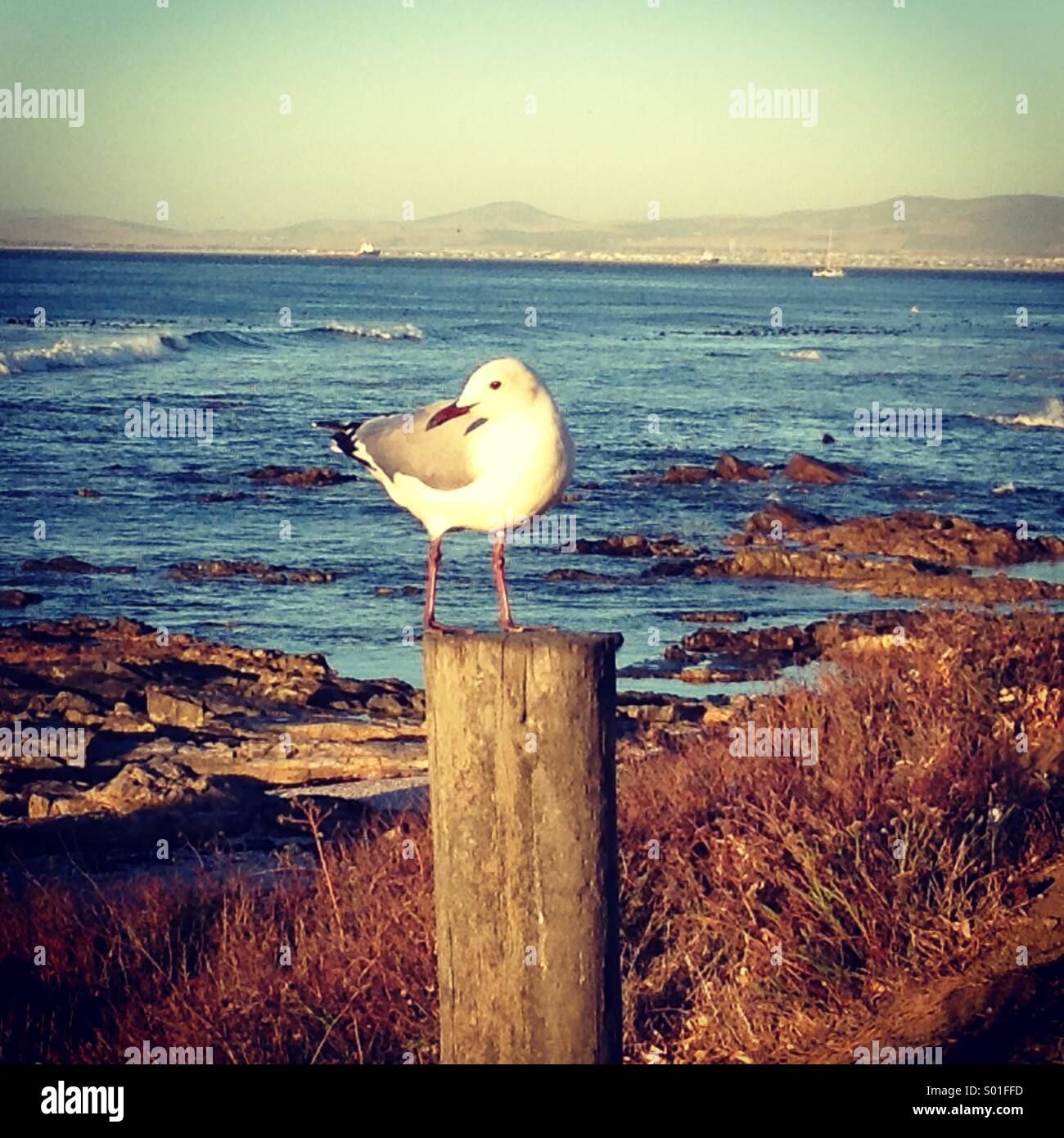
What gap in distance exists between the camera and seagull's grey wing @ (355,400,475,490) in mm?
5914

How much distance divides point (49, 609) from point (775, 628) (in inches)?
288

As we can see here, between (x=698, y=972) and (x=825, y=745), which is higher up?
(x=825, y=745)

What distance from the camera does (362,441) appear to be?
21.3ft

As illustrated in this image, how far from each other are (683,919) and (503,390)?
2.21 metres

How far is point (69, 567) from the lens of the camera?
1995 cm

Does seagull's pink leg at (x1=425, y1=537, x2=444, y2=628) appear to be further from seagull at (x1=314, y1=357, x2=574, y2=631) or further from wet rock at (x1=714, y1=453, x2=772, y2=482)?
wet rock at (x1=714, y1=453, x2=772, y2=482)

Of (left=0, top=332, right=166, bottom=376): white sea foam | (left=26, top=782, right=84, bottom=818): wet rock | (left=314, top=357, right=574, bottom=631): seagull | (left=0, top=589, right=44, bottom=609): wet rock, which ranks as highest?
(left=0, top=332, right=166, bottom=376): white sea foam

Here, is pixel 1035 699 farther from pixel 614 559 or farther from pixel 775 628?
pixel 614 559

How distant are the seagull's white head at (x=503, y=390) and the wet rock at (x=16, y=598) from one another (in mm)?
12947

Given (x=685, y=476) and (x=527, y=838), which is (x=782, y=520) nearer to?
(x=685, y=476)

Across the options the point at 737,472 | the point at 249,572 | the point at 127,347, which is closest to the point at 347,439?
the point at 249,572

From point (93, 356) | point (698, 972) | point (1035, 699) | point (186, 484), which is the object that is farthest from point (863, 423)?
point (698, 972)

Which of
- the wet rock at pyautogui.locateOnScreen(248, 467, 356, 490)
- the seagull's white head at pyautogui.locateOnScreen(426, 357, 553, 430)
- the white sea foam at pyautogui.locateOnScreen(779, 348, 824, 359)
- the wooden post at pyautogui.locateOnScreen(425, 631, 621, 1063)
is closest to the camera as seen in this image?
the wooden post at pyautogui.locateOnScreen(425, 631, 621, 1063)

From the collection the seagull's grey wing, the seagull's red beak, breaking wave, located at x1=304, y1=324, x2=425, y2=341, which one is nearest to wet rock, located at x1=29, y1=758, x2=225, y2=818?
the seagull's grey wing
